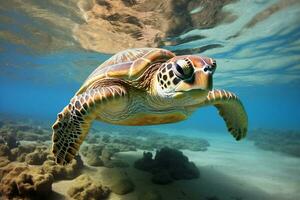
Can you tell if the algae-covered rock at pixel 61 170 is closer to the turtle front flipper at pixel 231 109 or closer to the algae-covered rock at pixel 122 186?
the algae-covered rock at pixel 122 186

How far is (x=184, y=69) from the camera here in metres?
2.93

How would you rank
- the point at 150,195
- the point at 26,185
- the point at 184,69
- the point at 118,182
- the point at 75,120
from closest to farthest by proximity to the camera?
the point at 184,69 → the point at 75,120 → the point at 26,185 → the point at 150,195 → the point at 118,182

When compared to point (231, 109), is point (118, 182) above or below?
below

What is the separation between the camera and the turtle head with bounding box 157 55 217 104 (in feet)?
9.65

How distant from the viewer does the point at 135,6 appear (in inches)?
388

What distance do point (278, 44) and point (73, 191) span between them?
573 inches

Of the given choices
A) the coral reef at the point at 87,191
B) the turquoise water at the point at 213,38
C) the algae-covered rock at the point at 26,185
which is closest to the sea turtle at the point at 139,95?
the algae-covered rock at the point at 26,185

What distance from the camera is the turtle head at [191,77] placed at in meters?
2.94

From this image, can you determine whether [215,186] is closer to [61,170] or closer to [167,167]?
[167,167]

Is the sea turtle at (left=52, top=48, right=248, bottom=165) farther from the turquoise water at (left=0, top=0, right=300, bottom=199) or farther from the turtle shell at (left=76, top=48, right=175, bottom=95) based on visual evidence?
the turquoise water at (left=0, top=0, right=300, bottom=199)

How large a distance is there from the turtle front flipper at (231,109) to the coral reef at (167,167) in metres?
1.66

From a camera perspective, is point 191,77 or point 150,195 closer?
point 191,77

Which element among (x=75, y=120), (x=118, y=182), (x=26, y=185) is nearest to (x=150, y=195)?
(x=118, y=182)

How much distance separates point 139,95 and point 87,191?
201 centimetres
